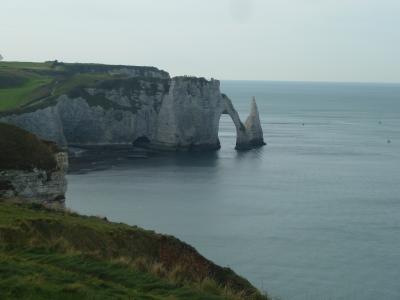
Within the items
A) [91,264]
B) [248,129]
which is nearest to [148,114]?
[248,129]

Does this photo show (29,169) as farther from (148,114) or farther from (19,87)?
(19,87)

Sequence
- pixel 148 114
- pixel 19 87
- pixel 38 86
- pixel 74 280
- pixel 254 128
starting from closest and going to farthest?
1. pixel 74 280
2. pixel 148 114
3. pixel 19 87
4. pixel 38 86
5. pixel 254 128

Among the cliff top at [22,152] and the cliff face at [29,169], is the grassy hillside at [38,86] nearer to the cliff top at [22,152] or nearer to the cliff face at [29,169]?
the cliff top at [22,152]

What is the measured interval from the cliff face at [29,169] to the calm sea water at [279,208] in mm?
17777

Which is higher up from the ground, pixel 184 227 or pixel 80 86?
pixel 80 86

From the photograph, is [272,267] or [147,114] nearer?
[272,267]

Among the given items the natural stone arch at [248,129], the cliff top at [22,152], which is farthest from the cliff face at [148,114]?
the cliff top at [22,152]

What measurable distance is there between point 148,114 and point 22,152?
89.3 metres

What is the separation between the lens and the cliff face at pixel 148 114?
115125 millimetres

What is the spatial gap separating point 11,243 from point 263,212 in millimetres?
52164

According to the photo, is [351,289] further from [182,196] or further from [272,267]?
[182,196]

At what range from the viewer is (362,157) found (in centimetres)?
11369

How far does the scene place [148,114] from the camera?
395 feet

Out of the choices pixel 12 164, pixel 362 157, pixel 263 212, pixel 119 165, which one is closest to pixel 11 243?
pixel 12 164
